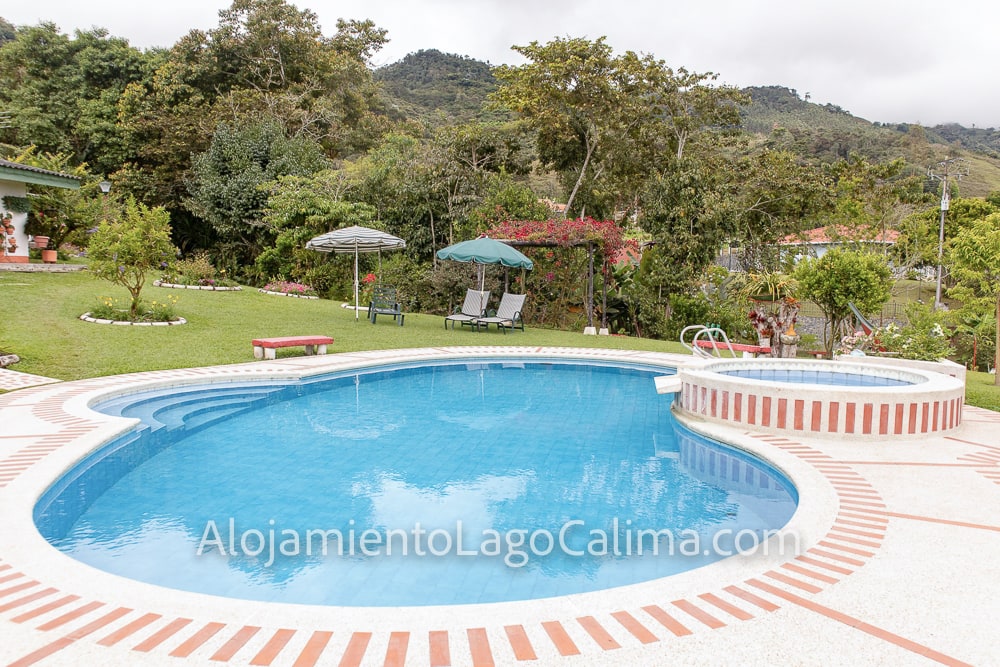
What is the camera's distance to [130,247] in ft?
39.8

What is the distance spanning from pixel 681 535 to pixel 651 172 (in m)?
20.0

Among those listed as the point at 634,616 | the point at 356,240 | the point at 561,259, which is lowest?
the point at 634,616

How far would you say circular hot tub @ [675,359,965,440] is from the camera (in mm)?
6309

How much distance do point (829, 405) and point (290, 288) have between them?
695 inches

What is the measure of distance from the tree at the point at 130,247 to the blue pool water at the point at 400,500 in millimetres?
5216

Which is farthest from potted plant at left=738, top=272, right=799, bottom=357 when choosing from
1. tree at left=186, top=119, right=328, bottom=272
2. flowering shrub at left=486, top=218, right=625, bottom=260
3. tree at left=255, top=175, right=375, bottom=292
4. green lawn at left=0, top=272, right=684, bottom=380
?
tree at left=186, top=119, right=328, bottom=272

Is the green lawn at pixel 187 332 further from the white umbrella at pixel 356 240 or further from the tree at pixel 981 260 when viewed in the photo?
the tree at pixel 981 260

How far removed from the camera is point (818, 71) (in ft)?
204

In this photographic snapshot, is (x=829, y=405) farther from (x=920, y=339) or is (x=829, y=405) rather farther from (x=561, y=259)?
(x=561, y=259)

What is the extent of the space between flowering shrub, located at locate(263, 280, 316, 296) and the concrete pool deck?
664 inches

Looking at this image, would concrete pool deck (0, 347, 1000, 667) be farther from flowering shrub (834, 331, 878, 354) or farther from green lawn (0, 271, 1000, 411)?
flowering shrub (834, 331, 878, 354)

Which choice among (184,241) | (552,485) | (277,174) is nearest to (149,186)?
(184,241)

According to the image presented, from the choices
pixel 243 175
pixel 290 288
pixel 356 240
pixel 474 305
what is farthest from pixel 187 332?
pixel 243 175

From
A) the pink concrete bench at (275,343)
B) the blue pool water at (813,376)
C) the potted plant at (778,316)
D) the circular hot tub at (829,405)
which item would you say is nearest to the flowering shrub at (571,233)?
the potted plant at (778,316)
